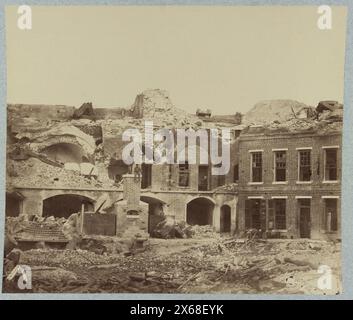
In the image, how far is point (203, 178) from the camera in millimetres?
9523

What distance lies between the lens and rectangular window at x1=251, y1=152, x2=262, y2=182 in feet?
31.2

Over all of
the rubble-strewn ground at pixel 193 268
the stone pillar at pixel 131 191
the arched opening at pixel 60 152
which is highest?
the arched opening at pixel 60 152

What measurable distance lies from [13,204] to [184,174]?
6.83 ft

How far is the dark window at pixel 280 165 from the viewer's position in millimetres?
9618

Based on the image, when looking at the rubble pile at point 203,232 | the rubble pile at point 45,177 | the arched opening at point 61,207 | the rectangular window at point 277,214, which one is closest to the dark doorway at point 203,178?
the rubble pile at point 203,232

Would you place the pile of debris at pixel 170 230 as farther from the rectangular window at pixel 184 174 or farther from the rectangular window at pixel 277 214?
the rectangular window at pixel 277 214

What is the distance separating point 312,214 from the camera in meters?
9.52

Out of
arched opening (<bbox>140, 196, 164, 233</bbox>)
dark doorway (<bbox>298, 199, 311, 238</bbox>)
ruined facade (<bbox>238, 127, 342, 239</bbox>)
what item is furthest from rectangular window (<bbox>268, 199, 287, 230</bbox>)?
arched opening (<bbox>140, 196, 164, 233</bbox>)

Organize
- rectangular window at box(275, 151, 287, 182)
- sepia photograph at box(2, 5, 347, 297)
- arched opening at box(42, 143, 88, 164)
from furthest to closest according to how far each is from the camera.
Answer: rectangular window at box(275, 151, 287, 182) → arched opening at box(42, 143, 88, 164) → sepia photograph at box(2, 5, 347, 297)

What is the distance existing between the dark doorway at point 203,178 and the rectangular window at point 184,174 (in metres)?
0.16

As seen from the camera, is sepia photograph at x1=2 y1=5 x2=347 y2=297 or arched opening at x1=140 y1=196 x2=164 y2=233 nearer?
sepia photograph at x1=2 y1=5 x2=347 y2=297

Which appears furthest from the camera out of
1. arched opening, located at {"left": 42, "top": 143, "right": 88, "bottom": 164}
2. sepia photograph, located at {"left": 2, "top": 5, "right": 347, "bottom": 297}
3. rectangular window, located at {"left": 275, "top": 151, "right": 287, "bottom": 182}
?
rectangular window, located at {"left": 275, "top": 151, "right": 287, "bottom": 182}

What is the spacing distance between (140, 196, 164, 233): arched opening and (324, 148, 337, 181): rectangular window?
6.70 ft

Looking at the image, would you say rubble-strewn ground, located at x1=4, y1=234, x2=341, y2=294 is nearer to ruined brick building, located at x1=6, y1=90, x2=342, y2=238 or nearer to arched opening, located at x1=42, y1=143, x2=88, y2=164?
ruined brick building, located at x1=6, y1=90, x2=342, y2=238
